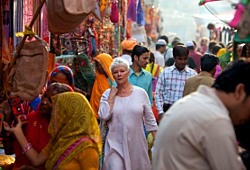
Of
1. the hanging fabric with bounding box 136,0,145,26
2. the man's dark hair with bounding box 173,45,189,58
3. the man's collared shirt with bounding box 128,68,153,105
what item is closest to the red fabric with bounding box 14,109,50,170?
the man's collared shirt with bounding box 128,68,153,105

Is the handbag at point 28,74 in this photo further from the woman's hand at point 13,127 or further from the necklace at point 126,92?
the necklace at point 126,92

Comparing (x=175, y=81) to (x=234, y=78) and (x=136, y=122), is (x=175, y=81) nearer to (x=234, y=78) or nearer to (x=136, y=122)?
(x=136, y=122)

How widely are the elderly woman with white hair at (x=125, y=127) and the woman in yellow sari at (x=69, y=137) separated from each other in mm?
1729

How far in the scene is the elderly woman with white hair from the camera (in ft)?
25.5

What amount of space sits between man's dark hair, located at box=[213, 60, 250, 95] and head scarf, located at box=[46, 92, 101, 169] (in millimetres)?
1992

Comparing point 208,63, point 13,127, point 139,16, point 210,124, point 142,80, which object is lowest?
point 139,16

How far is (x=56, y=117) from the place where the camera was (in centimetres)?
593

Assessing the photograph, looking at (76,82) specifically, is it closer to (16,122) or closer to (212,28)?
(16,122)

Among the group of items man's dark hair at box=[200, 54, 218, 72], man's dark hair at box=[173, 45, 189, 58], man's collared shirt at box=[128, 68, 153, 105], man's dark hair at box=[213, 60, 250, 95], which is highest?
man's dark hair at box=[213, 60, 250, 95]

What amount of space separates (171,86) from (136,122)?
2234mm

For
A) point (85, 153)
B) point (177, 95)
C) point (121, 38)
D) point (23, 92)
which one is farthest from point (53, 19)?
point (121, 38)

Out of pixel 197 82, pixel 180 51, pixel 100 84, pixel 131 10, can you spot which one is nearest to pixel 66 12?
pixel 197 82

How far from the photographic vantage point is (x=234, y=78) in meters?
4.07

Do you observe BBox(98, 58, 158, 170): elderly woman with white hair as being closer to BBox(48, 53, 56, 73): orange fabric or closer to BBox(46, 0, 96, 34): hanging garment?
BBox(46, 0, 96, 34): hanging garment
